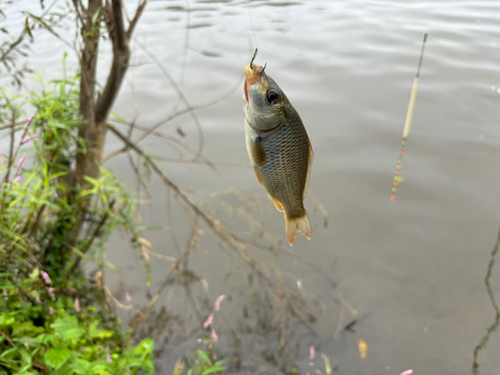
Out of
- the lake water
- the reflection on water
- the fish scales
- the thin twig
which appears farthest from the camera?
the lake water

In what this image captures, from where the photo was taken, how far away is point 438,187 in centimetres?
462

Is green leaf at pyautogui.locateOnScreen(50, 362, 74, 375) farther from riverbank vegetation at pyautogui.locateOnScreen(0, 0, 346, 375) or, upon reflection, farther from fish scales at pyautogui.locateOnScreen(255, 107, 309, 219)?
fish scales at pyautogui.locateOnScreen(255, 107, 309, 219)

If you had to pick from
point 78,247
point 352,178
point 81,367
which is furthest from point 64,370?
point 352,178

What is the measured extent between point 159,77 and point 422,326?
5.28 m

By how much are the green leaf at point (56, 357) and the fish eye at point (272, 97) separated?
59.9 inches

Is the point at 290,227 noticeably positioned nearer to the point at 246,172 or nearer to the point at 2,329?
the point at 2,329

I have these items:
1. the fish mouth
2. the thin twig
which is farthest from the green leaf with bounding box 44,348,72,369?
the fish mouth

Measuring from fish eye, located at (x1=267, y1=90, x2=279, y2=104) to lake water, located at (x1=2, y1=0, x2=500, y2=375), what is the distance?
2.05 meters

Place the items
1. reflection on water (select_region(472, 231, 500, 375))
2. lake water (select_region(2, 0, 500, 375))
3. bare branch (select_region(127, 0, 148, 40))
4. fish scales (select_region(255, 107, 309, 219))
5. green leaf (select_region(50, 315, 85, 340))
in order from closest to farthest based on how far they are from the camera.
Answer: fish scales (select_region(255, 107, 309, 219))
green leaf (select_region(50, 315, 85, 340))
bare branch (select_region(127, 0, 148, 40))
reflection on water (select_region(472, 231, 500, 375))
lake water (select_region(2, 0, 500, 375))

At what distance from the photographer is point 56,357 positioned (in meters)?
1.76

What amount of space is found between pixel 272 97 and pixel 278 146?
17cm

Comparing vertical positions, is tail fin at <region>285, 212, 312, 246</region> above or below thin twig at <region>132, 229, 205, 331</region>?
above

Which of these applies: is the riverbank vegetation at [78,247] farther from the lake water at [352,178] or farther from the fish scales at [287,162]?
the fish scales at [287,162]

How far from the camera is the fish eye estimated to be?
1132 millimetres
